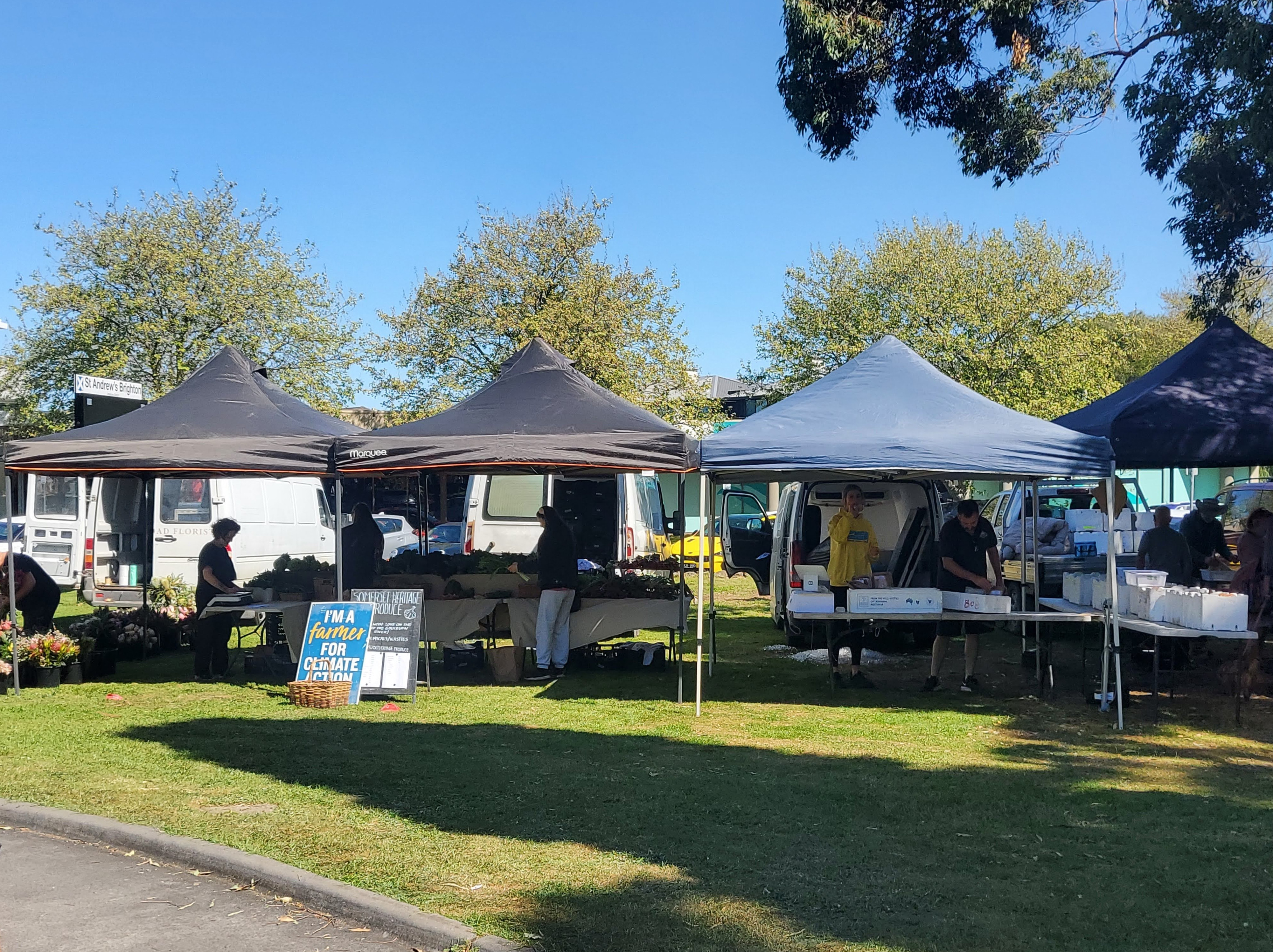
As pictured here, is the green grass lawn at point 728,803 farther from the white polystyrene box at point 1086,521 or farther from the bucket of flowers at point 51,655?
the white polystyrene box at point 1086,521

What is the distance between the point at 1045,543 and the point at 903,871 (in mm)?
10377

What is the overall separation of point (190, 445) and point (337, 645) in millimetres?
2261

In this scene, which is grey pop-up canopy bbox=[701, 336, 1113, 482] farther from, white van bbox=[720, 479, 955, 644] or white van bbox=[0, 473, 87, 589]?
white van bbox=[0, 473, 87, 589]

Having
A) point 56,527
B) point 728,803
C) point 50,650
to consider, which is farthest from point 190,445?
Result: point 56,527

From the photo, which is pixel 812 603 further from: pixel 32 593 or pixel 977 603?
pixel 32 593

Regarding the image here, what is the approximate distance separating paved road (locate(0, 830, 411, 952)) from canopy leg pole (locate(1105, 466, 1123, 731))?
6228mm

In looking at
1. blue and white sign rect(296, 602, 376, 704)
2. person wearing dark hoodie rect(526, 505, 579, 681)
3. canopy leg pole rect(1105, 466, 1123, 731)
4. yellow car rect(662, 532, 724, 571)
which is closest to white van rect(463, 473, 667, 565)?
yellow car rect(662, 532, 724, 571)

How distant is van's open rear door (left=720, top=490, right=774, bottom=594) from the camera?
67.4ft

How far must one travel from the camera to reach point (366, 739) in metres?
8.41

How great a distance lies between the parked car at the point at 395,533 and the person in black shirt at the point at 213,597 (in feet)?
37.9

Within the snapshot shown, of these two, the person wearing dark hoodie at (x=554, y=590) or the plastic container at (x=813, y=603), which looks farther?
the person wearing dark hoodie at (x=554, y=590)

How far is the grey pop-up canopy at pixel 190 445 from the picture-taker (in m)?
10.2

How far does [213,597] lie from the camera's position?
11.4 metres

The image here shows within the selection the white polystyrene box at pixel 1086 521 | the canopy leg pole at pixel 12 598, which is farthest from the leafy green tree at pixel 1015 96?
the canopy leg pole at pixel 12 598
